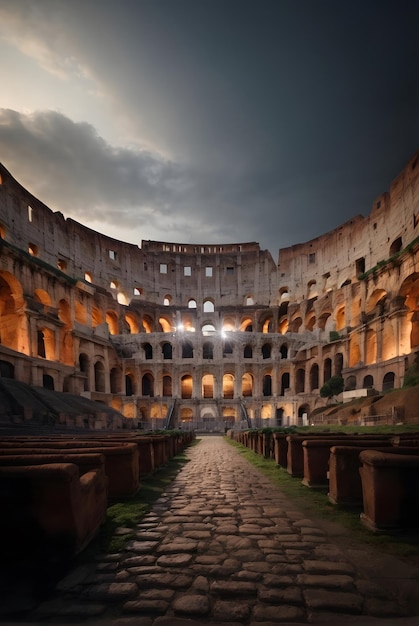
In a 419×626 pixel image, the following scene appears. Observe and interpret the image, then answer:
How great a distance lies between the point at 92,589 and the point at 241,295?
56.5m

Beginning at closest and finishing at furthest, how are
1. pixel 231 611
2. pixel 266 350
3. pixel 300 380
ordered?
pixel 231 611 → pixel 300 380 → pixel 266 350

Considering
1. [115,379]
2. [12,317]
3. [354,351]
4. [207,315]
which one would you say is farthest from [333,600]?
[207,315]

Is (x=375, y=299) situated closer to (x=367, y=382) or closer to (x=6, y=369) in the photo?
(x=367, y=382)

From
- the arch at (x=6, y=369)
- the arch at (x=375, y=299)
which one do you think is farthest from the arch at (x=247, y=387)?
the arch at (x=6, y=369)

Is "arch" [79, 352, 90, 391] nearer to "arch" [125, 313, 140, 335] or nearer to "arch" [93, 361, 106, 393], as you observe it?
"arch" [93, 361, 106, 393]

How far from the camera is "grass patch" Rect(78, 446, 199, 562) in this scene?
3182 mm

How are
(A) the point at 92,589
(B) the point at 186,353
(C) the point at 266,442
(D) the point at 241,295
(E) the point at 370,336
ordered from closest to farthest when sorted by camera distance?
(A) the point at 92,589 < (C) the point at 266,442 < (E) the point at 370,336 < (B) the point at 186,353 < (D) the point at 241,295

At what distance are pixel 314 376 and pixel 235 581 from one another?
4086 centimetres

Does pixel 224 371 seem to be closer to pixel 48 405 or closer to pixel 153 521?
pixel 48 405

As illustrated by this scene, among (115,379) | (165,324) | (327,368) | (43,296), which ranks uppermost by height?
(43,296)

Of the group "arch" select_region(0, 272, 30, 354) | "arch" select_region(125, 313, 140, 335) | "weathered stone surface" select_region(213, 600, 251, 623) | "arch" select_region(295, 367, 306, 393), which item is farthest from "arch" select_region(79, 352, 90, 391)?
"weathered stone surface" select_region(213, 600, 251, 623)

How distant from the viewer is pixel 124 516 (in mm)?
4098

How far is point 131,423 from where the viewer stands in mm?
27453

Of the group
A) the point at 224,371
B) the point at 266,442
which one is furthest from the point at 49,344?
A: the point at 266,442
